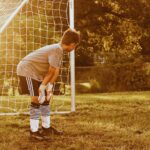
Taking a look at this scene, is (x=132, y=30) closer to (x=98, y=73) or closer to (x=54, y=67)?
(x=98, y=73)

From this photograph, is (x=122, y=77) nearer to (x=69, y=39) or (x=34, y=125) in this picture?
(x=34, y=125)

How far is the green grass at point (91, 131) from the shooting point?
579 centimetres

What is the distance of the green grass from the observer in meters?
5.79

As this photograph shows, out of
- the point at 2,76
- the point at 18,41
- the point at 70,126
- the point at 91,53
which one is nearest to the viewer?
the point at 70,126

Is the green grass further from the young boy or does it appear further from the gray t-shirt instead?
the gray t-shirt

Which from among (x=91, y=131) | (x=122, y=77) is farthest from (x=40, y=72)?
(x=122, y=77)

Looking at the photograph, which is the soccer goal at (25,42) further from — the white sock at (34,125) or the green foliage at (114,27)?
the white sock at (34,125)

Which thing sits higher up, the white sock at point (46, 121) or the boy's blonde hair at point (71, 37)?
the boy's blonde hair at point (71, 37)

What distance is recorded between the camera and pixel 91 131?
683 cm

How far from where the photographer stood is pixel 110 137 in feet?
20.9

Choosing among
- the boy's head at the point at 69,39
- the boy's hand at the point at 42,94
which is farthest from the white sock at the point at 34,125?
the boy's head at the point at 69,39

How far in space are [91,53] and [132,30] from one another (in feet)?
6.29

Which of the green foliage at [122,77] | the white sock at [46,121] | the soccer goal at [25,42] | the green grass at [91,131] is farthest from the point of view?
the green foliage at [122,77]

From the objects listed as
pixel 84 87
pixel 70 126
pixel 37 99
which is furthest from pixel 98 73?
pixel 37 99
